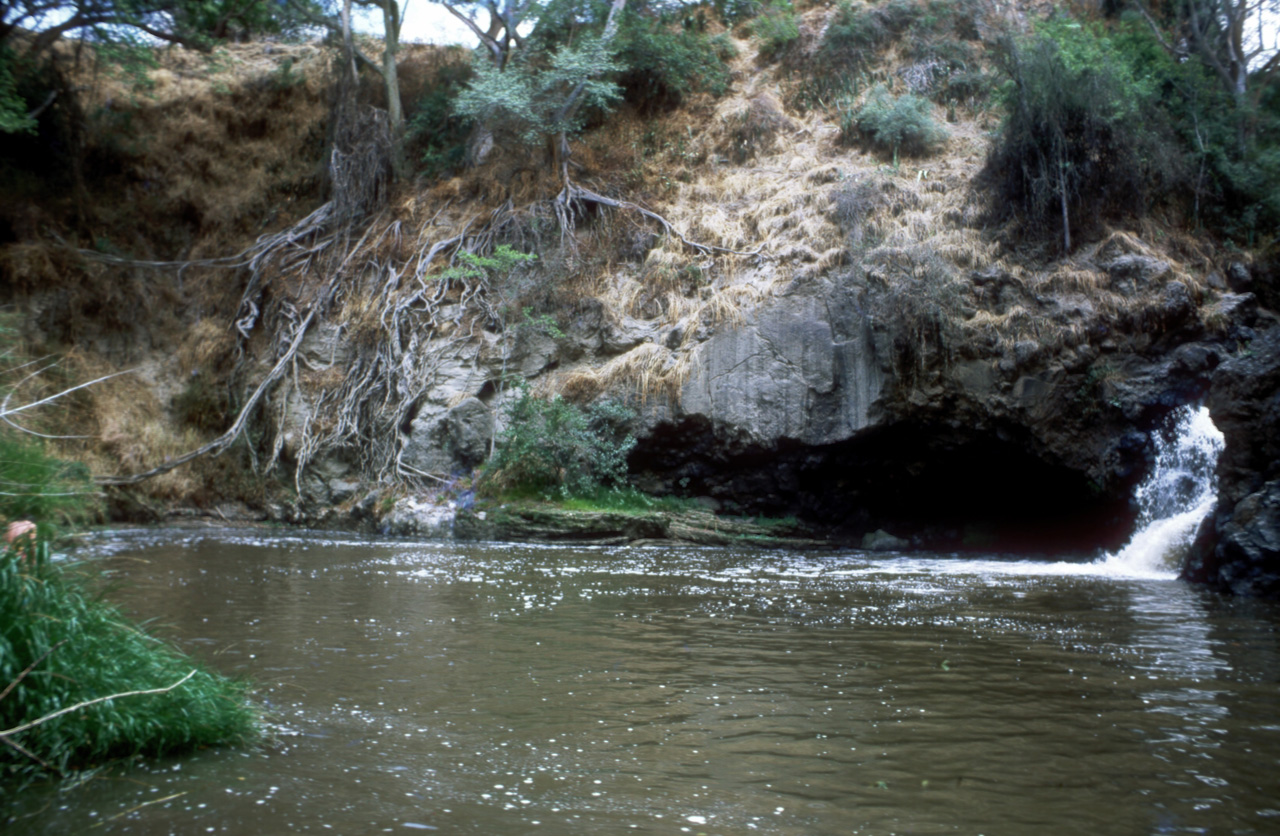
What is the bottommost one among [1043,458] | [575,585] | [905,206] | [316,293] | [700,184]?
[575,585]

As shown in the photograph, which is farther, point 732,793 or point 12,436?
point 12,436

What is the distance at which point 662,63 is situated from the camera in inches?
A: 778

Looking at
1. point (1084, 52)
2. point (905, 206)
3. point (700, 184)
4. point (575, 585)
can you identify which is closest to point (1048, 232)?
point (905, 206)

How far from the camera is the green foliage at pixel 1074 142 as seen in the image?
14180 mm

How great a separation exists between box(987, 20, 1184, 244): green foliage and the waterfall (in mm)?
3998

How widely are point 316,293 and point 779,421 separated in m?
10.2

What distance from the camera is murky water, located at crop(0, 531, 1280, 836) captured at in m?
2.94

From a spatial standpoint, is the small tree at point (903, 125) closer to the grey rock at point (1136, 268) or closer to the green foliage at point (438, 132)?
the grey rock at point (1136, 268)

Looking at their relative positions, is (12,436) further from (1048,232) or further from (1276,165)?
(1276,165)

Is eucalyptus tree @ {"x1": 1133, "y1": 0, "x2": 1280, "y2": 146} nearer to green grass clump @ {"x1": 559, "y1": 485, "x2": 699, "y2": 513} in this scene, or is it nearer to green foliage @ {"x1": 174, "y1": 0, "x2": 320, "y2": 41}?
green grass clump @ {"x1": 559, "y1": 485, "x2": 699, "y2": 513}

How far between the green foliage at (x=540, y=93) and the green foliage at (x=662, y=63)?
4.77 feet

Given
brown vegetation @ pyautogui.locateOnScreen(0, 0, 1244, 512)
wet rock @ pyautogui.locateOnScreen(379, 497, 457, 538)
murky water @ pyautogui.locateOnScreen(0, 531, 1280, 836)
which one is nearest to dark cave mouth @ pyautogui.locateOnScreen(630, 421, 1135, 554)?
brown vegetation @ pyautogui.locateOnScreen(0, 0, 1244, 512)

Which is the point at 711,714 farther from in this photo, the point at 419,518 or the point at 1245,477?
the point at 419,518

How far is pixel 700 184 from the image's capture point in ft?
59.8
